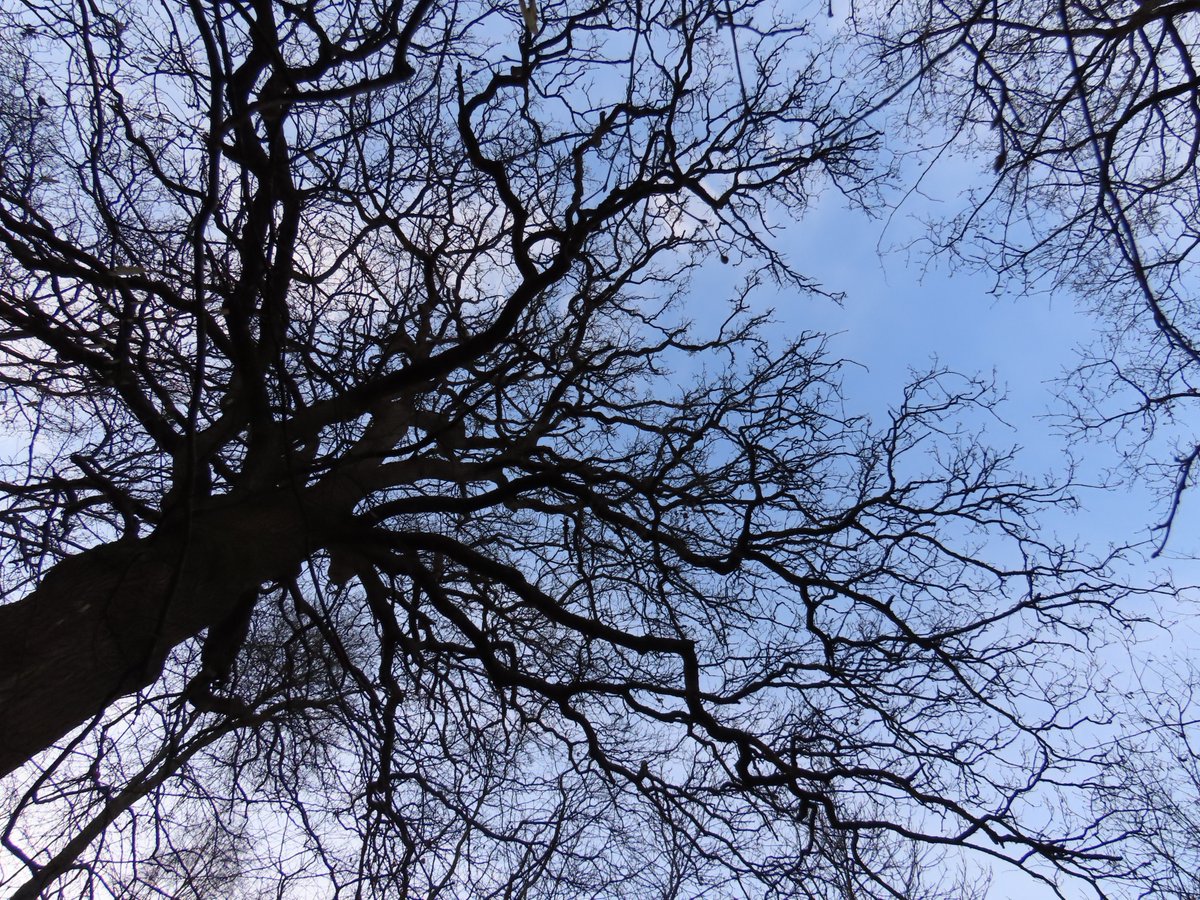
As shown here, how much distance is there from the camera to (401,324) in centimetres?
423

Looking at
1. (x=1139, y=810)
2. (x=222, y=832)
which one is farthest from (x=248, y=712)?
(x=1139, y=810)

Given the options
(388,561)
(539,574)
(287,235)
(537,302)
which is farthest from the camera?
(539,574)

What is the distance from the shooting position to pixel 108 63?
3188mm

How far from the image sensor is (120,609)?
10.1 ft

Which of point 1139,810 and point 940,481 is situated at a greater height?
point 940,481

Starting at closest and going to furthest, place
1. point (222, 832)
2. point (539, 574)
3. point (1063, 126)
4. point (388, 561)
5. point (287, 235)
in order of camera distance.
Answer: point (1063, 126) → point (287, 235) → point (388, 561) → point (222, 832) → point (539, 574)

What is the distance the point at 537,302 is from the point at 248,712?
9.20 ft

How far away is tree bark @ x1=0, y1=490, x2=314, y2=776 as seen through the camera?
9.21ft

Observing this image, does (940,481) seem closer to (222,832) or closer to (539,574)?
(539,574)

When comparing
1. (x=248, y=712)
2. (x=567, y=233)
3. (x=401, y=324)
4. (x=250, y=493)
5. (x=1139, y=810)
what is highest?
(x=567, y=233)

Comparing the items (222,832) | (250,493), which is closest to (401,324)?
(250,493)

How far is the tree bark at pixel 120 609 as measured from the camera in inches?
110

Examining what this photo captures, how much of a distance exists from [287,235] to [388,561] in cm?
171

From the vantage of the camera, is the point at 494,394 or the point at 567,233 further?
the point at 494,394
